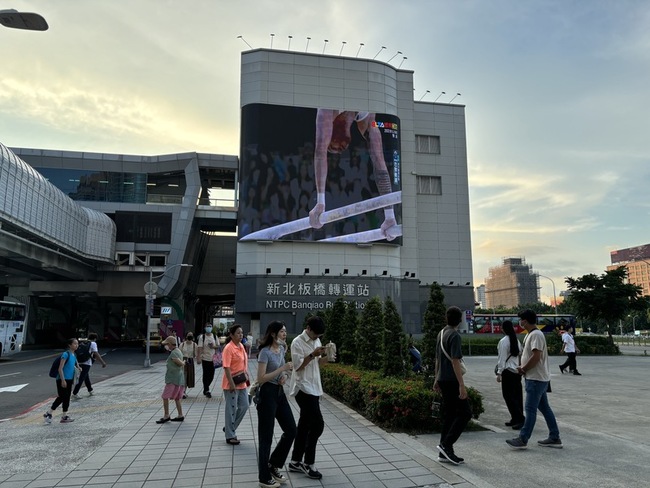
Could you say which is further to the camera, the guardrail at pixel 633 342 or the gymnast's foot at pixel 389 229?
the guardrail at pixel 633 342

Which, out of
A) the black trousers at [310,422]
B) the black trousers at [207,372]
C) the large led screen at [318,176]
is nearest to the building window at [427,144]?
the large led screen at [318,176]

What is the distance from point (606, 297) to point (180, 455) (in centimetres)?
3335

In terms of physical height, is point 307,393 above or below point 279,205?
below

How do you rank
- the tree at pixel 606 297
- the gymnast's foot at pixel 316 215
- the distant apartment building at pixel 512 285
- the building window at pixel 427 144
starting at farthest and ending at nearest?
the distant apartment building at pixel 512 285 → the building window at pixel 427 144 → the gymnast's foot at pixel 316 215 → the tree at pixel 606 297

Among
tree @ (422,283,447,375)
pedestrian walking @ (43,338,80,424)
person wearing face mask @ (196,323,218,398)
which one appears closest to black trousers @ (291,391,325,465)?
tree @ (422,283,447,375)

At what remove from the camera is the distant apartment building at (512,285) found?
137 m

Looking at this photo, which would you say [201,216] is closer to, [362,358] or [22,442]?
[362,358]

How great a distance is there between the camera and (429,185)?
48469 mm

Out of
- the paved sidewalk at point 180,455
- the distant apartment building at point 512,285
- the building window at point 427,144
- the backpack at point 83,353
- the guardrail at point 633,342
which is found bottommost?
the guardrail at point 633,342

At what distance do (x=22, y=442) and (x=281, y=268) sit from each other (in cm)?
3301

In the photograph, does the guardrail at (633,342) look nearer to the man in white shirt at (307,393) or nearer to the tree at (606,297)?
the tree at (606,297)

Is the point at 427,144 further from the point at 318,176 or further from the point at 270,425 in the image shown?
the point at 270,425

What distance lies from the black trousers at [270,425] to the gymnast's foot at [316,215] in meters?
35.4

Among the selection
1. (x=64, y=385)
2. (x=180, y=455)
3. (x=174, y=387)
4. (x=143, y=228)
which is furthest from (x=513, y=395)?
(x=143, y=228)
